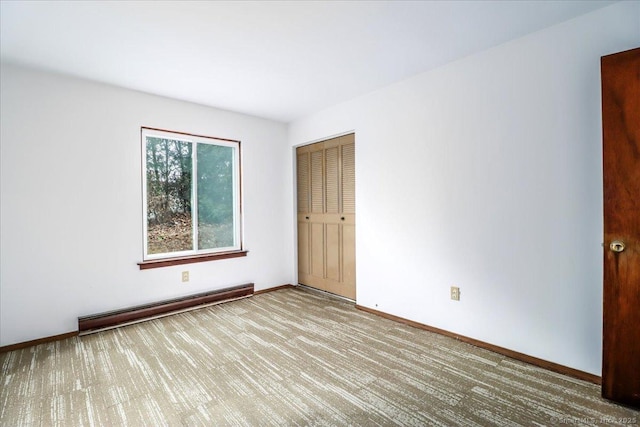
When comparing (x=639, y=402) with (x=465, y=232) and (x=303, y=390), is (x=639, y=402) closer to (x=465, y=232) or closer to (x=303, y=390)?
(x=465, y=232)

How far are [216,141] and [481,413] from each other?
12.5 ft

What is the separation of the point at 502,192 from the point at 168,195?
3.47 metres

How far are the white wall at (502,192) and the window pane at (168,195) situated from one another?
7.34 ft

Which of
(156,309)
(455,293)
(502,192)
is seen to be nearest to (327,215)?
(455,293)

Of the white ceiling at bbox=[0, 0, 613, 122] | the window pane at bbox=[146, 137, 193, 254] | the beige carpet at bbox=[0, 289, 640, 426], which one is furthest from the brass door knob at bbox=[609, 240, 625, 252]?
the window pane at bbox=[146, 137, 193, 254]

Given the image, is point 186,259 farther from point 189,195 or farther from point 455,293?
point 455,293

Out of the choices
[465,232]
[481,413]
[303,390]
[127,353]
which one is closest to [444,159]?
[465,232]

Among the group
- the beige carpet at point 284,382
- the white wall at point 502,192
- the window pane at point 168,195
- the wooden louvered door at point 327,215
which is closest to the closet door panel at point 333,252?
the wooden louvered door at point 327,215

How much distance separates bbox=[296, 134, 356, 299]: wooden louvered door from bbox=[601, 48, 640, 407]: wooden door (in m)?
2.31

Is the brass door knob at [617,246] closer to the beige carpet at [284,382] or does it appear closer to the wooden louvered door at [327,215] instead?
the beige carpet at [284,382]

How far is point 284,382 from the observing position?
206 centimetres

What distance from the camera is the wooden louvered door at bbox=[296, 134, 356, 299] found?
3.80m

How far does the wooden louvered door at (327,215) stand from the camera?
3.80 metres

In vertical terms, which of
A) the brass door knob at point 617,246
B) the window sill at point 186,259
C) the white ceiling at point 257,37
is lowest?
the window sill at point 186,259
